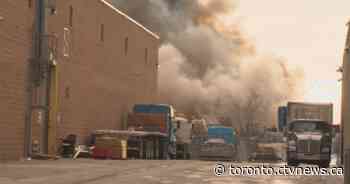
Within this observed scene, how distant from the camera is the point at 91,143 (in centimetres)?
4594

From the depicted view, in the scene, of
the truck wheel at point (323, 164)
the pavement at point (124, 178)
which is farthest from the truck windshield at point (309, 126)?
the pavement at point (124, 178)

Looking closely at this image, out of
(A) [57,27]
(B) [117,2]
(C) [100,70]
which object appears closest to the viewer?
(A) [57,27]

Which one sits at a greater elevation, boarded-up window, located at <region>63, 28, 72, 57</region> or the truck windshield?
boarded-up window, located at <region>63, 28, 72, 57</region>

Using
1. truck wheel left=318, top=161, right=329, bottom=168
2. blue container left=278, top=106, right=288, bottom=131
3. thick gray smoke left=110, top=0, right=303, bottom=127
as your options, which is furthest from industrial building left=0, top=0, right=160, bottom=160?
thick gray smoke left=110, top=0, right=303, bottom=127

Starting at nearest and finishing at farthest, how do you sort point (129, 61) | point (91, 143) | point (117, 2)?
point (91, 143), point (129, 61), point (117, 2)

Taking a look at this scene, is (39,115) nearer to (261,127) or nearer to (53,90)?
(53,90)

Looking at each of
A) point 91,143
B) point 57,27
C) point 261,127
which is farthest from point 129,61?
point 261,127

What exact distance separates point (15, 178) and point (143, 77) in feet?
133

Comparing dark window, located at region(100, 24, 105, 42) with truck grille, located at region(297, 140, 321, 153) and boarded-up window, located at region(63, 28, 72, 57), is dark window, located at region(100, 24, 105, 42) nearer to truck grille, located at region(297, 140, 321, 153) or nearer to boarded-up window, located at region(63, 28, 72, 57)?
boarded-up window, located at region(63, 28, 72, 57)

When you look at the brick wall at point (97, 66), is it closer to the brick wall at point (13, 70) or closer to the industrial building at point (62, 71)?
the industrial building at point (62, 71)

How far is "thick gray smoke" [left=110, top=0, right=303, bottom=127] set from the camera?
94938mm

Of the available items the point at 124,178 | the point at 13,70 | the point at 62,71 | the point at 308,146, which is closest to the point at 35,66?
the point at 13,70

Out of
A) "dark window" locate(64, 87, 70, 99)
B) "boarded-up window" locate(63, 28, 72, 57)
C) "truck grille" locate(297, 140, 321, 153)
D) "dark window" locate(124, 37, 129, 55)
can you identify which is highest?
"dark window" locate(124, 37, 129, 55)

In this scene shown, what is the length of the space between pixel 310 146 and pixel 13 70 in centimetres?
1344
